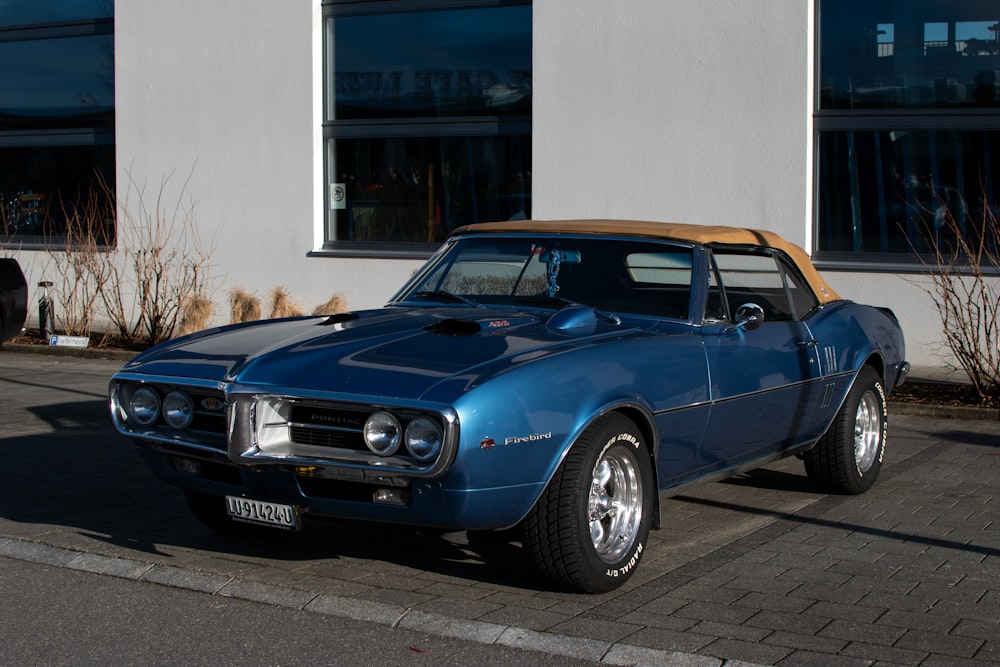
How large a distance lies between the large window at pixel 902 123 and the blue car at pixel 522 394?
A: 627 cm

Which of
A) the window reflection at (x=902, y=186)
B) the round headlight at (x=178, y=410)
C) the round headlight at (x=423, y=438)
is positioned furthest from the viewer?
the window reflection at (x=902, y=186)

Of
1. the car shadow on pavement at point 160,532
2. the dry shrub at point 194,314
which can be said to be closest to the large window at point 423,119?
the dry shrub at point 194,314

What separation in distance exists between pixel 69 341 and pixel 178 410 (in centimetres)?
1010

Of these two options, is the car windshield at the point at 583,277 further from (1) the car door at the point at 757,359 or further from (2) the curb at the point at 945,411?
(2) the curb at the point at 945,411

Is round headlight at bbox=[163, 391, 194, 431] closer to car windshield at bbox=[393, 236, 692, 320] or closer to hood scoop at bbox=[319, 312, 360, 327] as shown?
hood scoop at bbox=[319, 312, 360, 327]

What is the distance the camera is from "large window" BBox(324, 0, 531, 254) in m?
14.6

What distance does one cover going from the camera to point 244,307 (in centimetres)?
1417

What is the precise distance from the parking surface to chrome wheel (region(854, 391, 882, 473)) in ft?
0.69

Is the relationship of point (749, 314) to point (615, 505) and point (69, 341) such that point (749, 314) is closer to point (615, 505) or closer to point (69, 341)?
point (615, 505)

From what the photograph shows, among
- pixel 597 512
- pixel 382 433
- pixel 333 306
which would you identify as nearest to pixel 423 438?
pixel 382 433

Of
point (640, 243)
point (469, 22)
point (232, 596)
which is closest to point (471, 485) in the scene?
point (232, 596)

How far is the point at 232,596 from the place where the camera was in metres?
5.03

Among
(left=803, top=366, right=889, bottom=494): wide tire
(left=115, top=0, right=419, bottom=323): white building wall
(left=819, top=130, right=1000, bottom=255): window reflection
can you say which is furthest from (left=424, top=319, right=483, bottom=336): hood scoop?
(left=115, top=0, right=419, bottom=323): white building wall

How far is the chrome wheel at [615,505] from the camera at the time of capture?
500 centimetres
